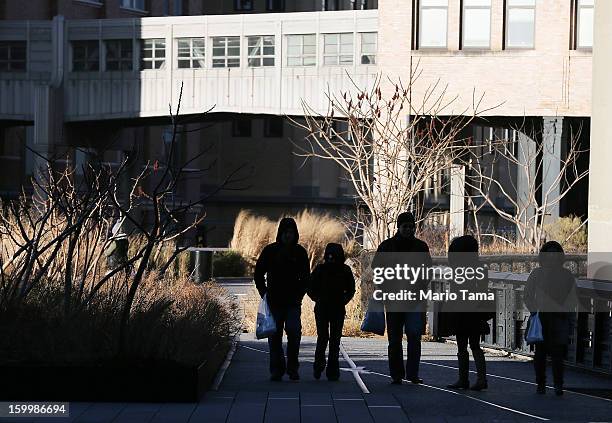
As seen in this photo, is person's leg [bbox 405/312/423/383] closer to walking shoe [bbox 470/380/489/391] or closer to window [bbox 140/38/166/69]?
walking shoe [bbox 470/380/489/391]

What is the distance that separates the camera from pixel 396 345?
14086 mm

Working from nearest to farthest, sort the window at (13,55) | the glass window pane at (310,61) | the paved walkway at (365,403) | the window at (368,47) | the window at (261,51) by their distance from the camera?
the paved walkway at (365,403) < the window at (368,47) < the glass window pane at (310,61) < the window at (261,51) < the window at (13,55)

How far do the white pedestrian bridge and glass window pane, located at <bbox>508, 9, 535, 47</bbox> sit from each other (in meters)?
4.90

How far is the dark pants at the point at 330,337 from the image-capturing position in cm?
1461

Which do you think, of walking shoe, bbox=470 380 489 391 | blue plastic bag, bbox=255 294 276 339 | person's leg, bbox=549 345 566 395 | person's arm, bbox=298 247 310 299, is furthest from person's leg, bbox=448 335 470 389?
blue plastic bag, bbox=255 294 276 339

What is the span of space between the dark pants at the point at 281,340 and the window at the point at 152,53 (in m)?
38.2

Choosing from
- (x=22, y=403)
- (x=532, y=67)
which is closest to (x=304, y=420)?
(x=22, y=403)

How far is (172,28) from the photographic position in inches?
2036

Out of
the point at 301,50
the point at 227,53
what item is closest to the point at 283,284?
the point at 301,50

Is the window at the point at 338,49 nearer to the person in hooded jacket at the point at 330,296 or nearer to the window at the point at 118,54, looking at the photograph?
the window at the point at 118,54

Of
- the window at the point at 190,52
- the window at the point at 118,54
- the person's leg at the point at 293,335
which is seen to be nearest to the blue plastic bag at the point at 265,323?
the person's leg at the point at 293,335

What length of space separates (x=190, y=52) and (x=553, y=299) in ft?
Answer: 127

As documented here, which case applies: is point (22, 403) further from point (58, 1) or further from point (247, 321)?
point (58, 1)

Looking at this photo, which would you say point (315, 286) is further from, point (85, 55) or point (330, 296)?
point (85, 55)
